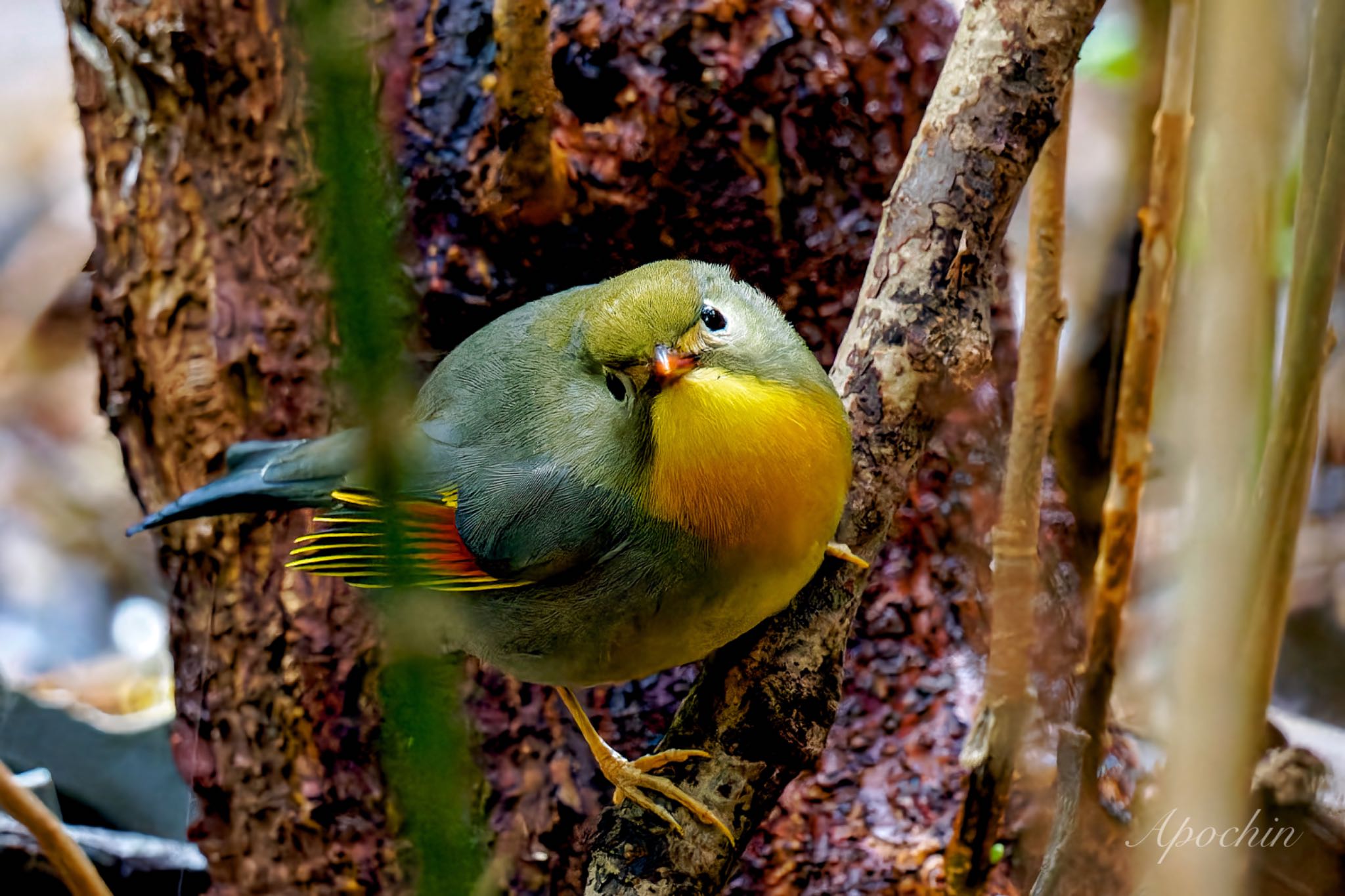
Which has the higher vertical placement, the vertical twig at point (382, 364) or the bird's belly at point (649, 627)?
the vertical twig at point (382, 364)

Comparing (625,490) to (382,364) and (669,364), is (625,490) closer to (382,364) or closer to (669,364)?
(669,364)

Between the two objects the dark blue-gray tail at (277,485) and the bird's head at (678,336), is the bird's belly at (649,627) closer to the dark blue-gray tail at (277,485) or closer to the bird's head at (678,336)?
the bird's head at (678,336)

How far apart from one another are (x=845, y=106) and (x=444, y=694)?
2032 millimetres

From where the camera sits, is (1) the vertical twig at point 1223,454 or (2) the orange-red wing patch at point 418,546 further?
(2) the orange-red wing patch at point 418,546

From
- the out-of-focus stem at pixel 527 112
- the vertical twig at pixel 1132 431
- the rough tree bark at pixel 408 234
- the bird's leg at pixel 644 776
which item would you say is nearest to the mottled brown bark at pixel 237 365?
the rough tree bark at pixel 408 234

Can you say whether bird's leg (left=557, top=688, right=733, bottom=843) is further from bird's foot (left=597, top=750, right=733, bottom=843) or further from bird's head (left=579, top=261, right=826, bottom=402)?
bird's head (left=579, top=261, right=826, bottom=402)

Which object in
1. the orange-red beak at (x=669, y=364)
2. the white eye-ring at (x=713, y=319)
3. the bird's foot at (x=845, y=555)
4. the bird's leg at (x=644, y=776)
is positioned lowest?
the bird's leg at (x=644, y=776)

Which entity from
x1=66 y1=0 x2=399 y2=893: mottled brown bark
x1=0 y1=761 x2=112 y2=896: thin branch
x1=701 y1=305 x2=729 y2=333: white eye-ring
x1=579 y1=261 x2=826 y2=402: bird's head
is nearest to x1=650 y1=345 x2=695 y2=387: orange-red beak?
x1=579 y1=261 x2=826 y2=402: bird's head

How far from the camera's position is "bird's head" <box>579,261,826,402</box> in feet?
5.35

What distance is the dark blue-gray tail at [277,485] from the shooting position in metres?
2.04

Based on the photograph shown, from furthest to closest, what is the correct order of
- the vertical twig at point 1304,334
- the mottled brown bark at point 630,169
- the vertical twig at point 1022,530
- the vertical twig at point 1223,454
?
the mottled brown bark at point 630,169, the vertical twig at point 1022,530, the vertical twig at point 1304,334, the vertical twig at point 1223,454

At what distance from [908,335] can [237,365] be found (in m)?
1.42

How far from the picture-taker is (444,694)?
705mm

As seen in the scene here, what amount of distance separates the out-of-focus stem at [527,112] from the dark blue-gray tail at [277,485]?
602 mm
